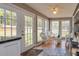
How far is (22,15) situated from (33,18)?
1675 millimetres

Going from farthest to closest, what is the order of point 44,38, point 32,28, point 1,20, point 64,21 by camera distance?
1. point 64,21
2. point 44,38
3. point 32,28
4. point 1,20

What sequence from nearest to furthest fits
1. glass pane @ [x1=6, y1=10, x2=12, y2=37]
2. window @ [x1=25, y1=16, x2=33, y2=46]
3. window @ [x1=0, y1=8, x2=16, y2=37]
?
window @ [x1=0, y1=8, x2=16, y2=37]
glass pane @ [x1=6, y1=10, x2=12, y2=37]
window @ [x1=25, y1=16, x2=33, y2=46]

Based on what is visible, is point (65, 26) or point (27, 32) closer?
point (27, 32)

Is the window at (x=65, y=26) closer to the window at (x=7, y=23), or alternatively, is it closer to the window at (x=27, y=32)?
the window at (x=27, y=32)

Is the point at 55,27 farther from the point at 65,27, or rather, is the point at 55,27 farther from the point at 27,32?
the point at 27,32

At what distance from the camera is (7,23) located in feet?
13.4

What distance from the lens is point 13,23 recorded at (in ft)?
14.9

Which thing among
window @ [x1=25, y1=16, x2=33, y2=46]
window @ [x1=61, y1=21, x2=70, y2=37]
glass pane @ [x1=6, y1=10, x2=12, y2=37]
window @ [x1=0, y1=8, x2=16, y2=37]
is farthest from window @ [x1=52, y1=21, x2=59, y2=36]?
glass pane @ [x1=6, y1=10, x2=12, y2=37]

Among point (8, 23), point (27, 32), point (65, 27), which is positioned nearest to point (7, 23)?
point (8, 23)

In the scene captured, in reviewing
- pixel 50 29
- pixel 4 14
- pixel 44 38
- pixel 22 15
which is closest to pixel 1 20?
pixel 4 14

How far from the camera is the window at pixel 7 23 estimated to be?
3.78 meters

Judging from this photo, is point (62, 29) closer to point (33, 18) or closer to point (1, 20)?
point (33, 18)

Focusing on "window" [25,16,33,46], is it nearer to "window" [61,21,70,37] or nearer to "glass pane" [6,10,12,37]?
"glass pane" [6,10,12,37]

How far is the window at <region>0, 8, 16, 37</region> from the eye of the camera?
3.78m
